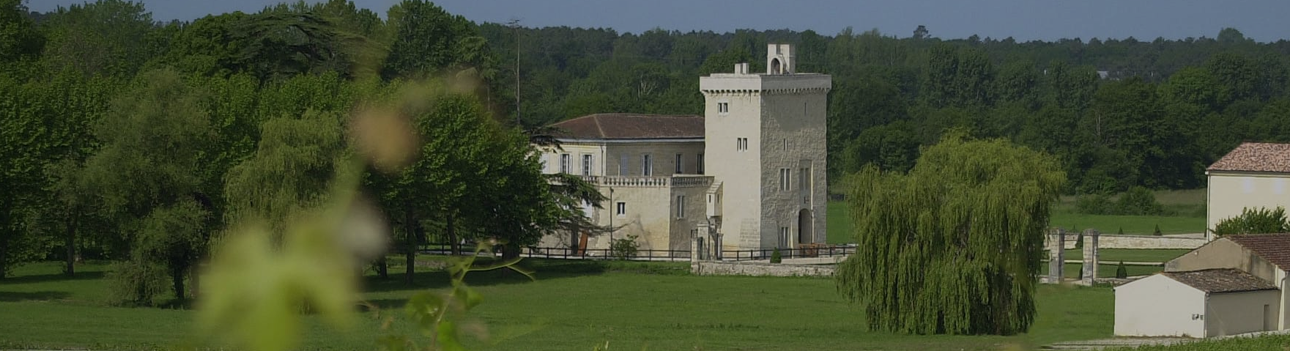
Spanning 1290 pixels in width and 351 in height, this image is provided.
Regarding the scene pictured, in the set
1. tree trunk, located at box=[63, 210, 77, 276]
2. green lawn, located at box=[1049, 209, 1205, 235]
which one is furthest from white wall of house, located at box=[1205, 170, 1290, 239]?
tree trunk, located at box=[63, 210, 77, 276]

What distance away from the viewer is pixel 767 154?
58.2 m

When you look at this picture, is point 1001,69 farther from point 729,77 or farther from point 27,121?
point 27,121

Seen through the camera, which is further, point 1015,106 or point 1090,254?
point 1015,106

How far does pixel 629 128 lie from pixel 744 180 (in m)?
4.96

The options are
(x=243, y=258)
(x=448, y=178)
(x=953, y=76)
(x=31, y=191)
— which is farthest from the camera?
(x=953, y=76)

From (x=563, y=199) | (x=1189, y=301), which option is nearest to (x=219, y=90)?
(x=563, y=199)

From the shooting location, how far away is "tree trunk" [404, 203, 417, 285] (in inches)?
1808

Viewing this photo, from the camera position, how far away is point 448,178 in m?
47.8

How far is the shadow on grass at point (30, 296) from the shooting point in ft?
129

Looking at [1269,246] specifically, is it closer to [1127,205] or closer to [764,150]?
[764,150]

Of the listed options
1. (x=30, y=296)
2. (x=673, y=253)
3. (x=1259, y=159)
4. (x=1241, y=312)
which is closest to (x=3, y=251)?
(x=30, y=296)

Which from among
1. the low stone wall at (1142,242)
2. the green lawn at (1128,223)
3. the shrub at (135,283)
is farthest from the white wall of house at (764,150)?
the shrub at (135,283)

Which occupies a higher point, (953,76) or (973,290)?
(953,76)

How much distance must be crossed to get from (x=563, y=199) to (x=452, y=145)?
24.1ft
